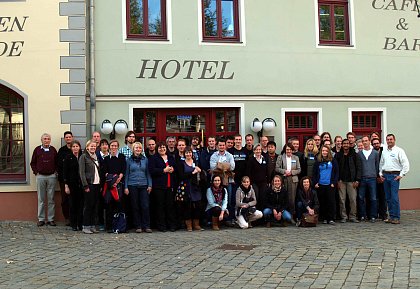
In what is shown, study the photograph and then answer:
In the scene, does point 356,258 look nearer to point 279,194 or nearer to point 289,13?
point 279,194

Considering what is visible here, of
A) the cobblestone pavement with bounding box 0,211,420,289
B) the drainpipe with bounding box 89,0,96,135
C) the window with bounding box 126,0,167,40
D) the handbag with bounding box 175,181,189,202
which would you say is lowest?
the cobblestone pavement with bounding box 0,211,420,289

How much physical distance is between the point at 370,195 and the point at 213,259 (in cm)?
558

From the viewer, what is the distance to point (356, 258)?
27.0 feet

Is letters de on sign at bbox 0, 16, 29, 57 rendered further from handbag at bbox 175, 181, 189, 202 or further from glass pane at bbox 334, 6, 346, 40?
glass pane at bbox 334, 6, 346, 40

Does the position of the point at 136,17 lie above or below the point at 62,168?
above

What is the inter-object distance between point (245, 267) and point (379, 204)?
612 centimetres

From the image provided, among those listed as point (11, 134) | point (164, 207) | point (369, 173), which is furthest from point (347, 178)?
point (11, 134)

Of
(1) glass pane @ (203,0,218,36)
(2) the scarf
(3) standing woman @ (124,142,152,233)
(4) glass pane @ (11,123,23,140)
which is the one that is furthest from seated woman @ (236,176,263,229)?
A: (4) glass pane @ (11,123,23,140)

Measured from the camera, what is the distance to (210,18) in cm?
1378

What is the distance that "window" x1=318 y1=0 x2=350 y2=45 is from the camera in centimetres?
1452

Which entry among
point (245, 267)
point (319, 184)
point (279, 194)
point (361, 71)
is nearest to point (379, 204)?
point (319, 184)

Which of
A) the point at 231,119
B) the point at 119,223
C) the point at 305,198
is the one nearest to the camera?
the point at 119,223

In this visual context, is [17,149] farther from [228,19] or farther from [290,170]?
[290,170]

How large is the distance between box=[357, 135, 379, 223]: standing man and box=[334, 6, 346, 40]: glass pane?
3.30 m
